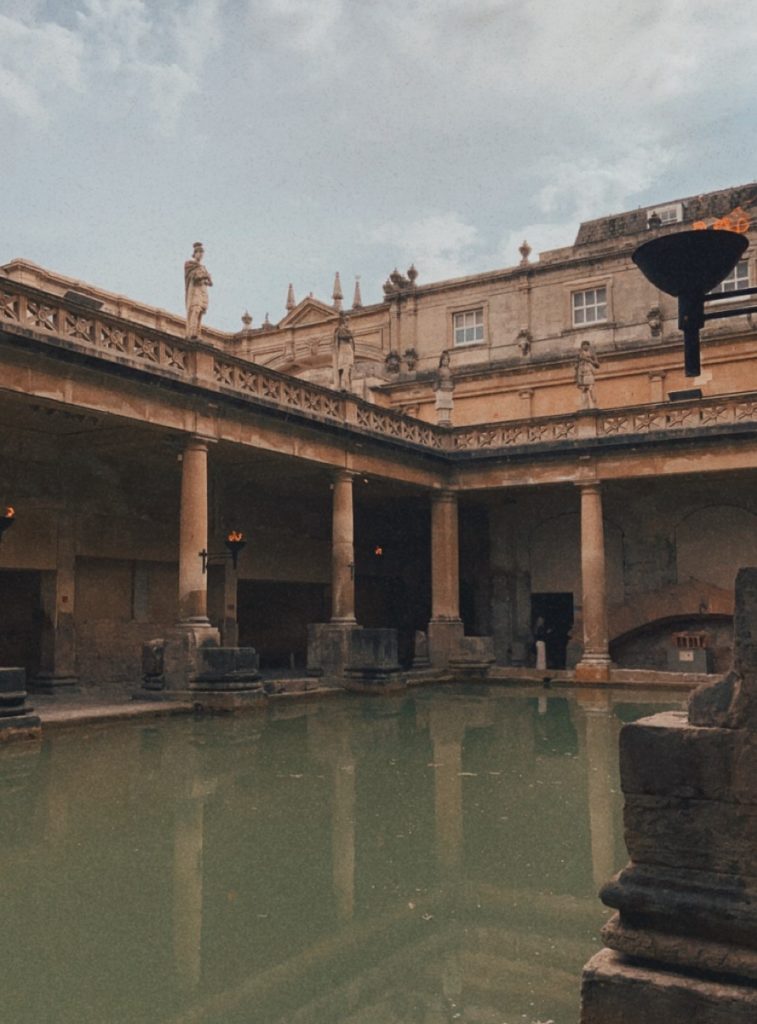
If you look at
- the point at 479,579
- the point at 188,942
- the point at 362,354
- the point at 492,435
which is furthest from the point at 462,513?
the point at 188,942

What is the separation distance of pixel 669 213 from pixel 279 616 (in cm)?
1707

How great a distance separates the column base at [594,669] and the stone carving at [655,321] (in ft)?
33.1

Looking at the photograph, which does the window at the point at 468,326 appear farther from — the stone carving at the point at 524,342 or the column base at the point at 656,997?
→ the column base at the point at 656,997

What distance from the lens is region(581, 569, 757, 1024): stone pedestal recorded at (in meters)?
2.73

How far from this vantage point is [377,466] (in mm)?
19203

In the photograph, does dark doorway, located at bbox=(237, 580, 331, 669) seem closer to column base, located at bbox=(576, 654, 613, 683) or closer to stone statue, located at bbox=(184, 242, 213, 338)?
column base, located at bbox=(576, 654, 613, 683)

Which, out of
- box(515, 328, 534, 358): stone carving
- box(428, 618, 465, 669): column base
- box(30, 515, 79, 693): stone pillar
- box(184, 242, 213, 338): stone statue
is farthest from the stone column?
box(515, 328, 534, 358): stone carving

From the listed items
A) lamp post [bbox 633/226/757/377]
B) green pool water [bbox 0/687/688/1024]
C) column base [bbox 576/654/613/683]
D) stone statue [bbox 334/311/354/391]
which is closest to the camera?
green pool water [bbox 0/687/688/1024]

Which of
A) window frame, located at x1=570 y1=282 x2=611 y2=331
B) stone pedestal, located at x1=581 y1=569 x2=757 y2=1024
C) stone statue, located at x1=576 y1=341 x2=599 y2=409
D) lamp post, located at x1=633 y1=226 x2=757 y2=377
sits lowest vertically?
stone pedestal, located at x1=581 y1=569 x2=757 y2=1024

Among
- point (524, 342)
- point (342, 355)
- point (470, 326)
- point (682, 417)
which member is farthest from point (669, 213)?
point (342, 355)

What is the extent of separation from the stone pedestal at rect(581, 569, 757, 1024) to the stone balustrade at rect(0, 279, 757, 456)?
10.4 meters

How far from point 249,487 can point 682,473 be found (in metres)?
9.54

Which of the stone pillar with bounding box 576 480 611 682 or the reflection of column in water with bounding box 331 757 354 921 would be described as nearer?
the reflection of column in water with bounding box 331 757 354 921

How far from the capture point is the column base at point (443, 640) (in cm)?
2088
